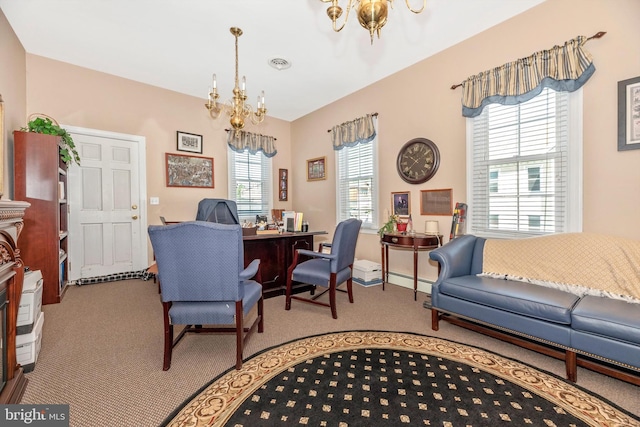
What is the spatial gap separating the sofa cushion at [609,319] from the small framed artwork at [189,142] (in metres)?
5.29

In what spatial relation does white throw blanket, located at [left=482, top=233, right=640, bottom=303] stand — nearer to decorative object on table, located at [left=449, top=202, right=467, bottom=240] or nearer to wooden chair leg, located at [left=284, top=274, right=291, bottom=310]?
decorative object on table, located at [left=449, top=202, right=467, bottom=240]

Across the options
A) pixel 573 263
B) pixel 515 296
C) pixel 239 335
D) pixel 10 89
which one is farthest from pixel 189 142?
pixel 573 263

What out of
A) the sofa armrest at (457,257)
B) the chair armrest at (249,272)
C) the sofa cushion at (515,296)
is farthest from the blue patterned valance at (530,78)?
the chair armrest at (249,272)

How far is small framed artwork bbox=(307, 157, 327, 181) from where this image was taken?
5.43 meters

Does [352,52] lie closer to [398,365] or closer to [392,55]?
[392,55]

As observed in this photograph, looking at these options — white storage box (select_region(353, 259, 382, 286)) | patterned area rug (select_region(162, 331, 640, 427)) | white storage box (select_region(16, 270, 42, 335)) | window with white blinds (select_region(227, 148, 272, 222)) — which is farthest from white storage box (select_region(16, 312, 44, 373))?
window with white blinds (select_region(227, 148, 272, 222))

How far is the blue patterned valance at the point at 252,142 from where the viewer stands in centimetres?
527

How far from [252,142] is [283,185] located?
1.13 m

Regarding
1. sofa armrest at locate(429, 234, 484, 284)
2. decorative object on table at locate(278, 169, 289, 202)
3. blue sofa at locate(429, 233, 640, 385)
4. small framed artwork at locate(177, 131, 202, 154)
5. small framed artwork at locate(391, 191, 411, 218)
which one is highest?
small framed artwork at locate(177, 131, 202, 154)

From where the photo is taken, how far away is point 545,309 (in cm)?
197

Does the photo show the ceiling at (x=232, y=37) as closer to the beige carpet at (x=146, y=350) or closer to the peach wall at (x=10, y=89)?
the peach wall at (x=10, y=89)

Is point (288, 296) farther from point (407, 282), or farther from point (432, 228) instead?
point (432, 228)

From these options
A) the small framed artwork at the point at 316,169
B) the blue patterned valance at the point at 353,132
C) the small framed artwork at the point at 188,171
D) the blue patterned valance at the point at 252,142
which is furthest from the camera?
the small framed artwork at the point at 316,169

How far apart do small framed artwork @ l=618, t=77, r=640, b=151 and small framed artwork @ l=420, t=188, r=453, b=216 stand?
1.53 metres
